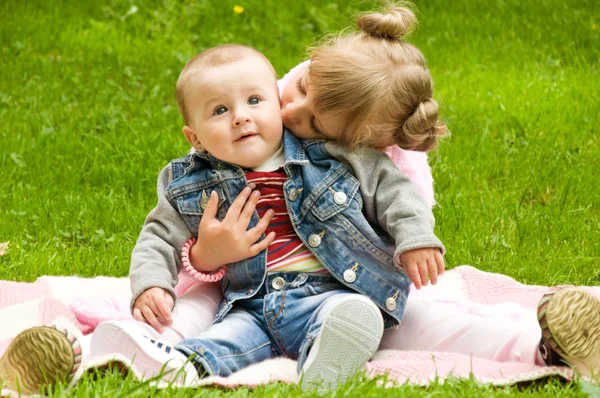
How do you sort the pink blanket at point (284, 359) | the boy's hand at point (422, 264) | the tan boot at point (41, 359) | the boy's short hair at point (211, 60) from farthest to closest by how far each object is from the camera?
the boy's short hair at point (211, 60), the boy's hand at point (422, 264), the pink blanket at point (284, 359), the tan boot at point (41, 359)

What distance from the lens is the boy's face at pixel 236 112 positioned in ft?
10.1

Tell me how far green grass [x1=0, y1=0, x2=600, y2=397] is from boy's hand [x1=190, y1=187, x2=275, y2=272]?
0.57m

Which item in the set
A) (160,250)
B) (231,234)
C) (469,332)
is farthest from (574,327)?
(160,250)

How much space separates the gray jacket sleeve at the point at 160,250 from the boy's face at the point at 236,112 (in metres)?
0.26

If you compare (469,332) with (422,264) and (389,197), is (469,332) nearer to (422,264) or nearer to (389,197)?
(422,264)

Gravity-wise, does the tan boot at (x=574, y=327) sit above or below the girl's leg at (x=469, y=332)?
above

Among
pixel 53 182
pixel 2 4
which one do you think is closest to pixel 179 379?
pixel 53 182

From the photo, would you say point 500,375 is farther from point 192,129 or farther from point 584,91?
point 584,91

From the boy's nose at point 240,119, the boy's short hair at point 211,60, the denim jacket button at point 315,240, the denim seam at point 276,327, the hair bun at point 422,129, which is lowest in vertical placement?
the denim seam at point 276,327

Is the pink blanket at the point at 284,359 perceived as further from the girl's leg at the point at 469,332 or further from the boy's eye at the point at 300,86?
the boy's eye at the point at 300,86

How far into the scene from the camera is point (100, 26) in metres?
7.79

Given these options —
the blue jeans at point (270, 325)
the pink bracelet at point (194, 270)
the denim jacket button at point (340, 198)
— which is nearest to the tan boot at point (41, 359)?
the blue jeans at point (270, 325)

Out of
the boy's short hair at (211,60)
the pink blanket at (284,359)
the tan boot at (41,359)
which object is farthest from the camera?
the boy's short hair at (211,60)

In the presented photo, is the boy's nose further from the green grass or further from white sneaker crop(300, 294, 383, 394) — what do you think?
the green grass
